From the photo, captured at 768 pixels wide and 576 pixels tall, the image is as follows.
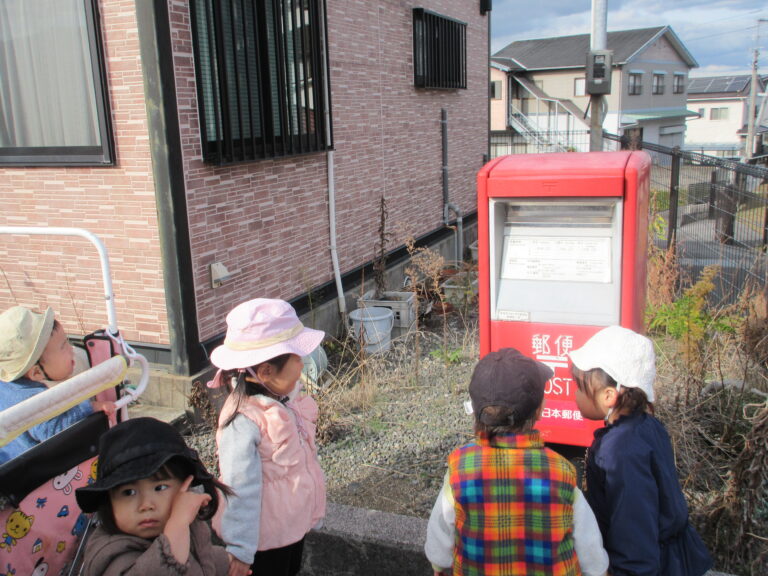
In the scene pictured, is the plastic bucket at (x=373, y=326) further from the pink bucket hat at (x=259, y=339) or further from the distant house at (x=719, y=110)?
the distant house at (x=719, y=110)

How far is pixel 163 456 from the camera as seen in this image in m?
1.79

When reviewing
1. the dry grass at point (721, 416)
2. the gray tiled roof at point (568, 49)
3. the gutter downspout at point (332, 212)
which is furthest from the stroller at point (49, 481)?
the gray tiled roof at point (568, 49)

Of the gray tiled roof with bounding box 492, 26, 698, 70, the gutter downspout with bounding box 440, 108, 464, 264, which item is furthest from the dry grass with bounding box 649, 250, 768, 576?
the gray tiled roof with bounding box 492, 26, 698, 70

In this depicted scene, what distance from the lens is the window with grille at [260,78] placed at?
520 centimetres

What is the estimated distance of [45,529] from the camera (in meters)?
2.09

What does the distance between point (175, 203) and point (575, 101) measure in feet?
102

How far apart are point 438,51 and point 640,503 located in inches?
359

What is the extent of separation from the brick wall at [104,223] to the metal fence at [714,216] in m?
5.02

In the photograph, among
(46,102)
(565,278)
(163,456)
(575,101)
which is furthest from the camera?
(575,101)

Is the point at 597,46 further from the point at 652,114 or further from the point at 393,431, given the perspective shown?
the point at 652,114

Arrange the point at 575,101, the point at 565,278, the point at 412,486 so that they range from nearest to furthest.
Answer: the point at 565,278 < the point at 412,486 < the point at 575,101

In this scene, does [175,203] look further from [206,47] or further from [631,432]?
[631,432]

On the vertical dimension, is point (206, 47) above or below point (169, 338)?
above

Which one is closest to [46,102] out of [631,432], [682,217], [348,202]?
[348,202]
